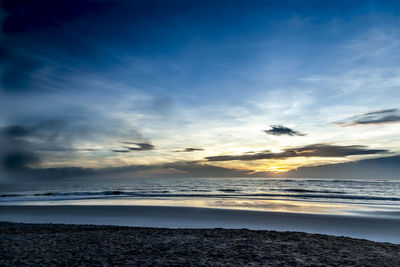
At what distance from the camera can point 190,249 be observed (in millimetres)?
7891

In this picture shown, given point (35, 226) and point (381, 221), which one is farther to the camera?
point (381, 221)

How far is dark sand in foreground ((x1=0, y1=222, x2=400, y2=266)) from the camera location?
679 centimetres

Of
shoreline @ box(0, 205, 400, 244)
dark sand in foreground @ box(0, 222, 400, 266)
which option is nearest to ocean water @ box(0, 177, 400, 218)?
shoreline @ box(0, 205, 400, 244)

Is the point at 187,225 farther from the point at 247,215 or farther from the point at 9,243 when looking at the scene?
the point at 9,243

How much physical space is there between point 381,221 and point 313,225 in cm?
528

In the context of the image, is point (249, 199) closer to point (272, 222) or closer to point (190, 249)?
point (272, 222)

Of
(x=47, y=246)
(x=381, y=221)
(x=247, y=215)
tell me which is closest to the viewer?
(x=47, y=246)

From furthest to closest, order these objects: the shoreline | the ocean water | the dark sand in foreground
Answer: the ocean water → the shoreline → the dark sand in foreground

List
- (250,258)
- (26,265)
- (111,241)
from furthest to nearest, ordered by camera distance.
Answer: (111,241) < (250,258) < (26,265)

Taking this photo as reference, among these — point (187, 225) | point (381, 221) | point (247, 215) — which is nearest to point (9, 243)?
point (187, 225)

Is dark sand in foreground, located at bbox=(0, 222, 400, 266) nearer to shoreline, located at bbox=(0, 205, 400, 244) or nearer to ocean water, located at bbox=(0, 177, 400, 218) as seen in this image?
shoreline, located at bbox=(0, 205, 400, 244)

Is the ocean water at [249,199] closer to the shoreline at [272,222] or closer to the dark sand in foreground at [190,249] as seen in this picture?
the shoreline at [272,222]

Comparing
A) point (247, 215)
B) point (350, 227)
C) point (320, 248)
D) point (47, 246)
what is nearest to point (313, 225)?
point (350, 227)

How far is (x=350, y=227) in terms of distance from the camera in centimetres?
1381
